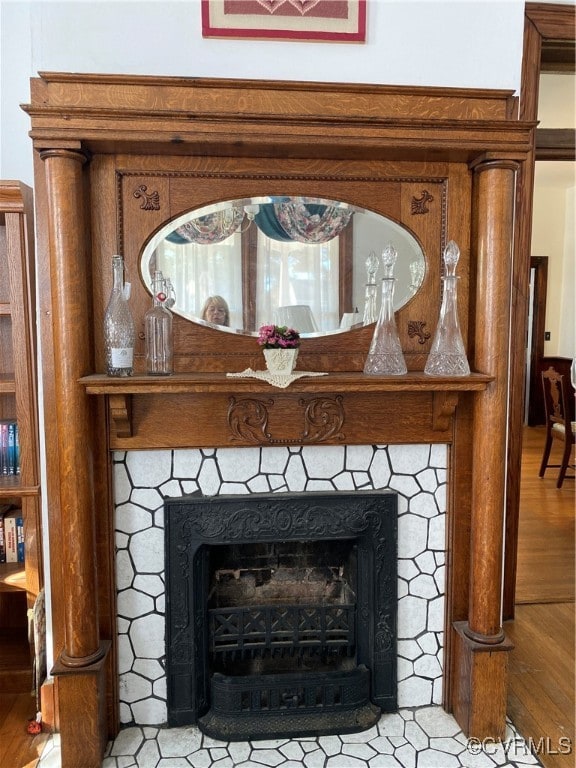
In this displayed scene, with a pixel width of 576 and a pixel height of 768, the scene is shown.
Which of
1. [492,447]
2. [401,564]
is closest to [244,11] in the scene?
[492,447]

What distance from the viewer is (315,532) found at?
1896 millimetres

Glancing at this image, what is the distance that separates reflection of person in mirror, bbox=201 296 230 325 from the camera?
1.82 meters

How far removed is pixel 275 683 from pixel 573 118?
3.36 m

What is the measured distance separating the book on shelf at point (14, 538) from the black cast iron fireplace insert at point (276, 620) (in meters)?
0.70

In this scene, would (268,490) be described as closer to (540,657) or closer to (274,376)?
(274,376)

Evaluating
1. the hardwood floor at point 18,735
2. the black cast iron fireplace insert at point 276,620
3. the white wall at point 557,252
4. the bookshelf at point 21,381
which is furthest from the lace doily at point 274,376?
the white wall at point 557,252

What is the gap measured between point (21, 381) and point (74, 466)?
47cm

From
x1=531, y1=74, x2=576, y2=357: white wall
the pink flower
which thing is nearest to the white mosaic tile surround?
the pink flower

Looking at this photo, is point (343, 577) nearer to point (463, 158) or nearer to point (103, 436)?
point (103, 436)

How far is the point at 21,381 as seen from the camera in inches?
77.8

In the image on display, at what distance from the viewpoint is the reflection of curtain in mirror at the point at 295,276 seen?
1.83 meters

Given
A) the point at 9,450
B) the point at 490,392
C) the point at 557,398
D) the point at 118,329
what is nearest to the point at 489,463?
the point at 490,392

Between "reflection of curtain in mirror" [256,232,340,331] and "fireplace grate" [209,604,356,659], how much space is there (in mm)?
960

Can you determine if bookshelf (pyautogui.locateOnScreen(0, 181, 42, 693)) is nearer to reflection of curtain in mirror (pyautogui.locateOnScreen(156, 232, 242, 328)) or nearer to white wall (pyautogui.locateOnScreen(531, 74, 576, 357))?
reflection of curtain in mirror (pyautogui.locateOnScreen(156, 232, 242, 328))
